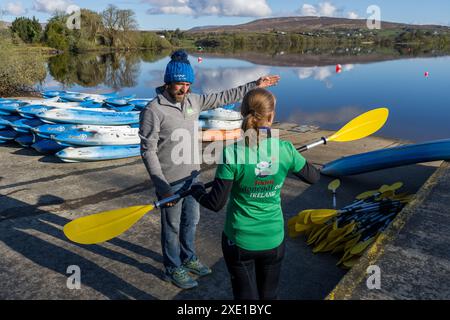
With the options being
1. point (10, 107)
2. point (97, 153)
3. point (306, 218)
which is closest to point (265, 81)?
point (306, 218)

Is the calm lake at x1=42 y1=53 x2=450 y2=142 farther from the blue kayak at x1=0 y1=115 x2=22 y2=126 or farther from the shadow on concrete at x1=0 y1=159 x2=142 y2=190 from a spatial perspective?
the blue kayak at x1=0 y1=115 x2=22 y2=126

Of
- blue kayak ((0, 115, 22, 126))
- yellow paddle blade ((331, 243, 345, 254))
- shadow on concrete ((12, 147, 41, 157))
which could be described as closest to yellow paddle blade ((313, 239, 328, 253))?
yellow paddle blade ((331, 243, 345, 254))

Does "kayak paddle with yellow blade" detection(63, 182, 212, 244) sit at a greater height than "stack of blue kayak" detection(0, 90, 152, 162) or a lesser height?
lesser

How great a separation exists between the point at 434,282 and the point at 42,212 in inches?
201

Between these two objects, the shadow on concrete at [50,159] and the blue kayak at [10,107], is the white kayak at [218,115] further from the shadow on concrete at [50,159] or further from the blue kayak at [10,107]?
the blue kayak at [10,107]

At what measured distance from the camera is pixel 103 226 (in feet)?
10.8

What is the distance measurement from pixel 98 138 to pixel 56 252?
441 cm

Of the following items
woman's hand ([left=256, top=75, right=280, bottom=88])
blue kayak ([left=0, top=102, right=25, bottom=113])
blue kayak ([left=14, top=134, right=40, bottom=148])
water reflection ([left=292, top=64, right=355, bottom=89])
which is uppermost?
water reflection ([left=292, top=64, right=355, bottom=89])

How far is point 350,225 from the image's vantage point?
4.49 m

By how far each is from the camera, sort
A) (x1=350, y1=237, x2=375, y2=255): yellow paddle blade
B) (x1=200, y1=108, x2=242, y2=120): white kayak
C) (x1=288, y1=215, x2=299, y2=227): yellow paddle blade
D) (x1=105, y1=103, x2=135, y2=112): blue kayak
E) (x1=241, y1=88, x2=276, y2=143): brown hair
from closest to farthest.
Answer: (x1=241, y1=88, x2=276, y2=143): brown hair, (x1=350, y1=237, x2=375, y2=255): yellow paddle blade, (x1=288, y1=215, x2=299, y2=227): yellow paddle blade, (x1=200, y1=108, x2=242, y2=120): white kayak, (x1=105, y1=103, x2=135, y2=112): blue kayak

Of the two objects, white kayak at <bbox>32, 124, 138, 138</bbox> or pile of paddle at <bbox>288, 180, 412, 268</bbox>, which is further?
white kayak at <bbox>32, 124, 138, 138</bbox>

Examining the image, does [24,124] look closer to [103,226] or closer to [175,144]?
[103,226]

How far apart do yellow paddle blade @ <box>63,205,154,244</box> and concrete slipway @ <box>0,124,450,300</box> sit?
711 mm

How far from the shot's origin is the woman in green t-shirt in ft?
7.22
